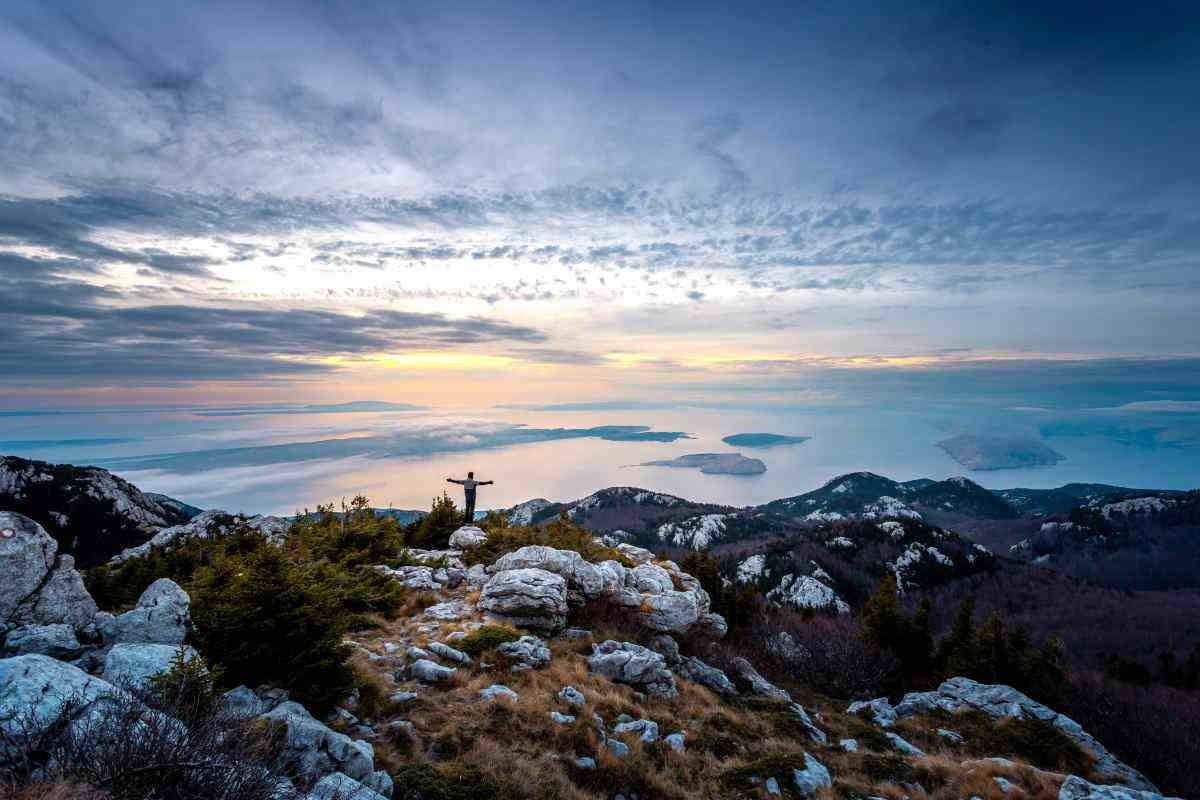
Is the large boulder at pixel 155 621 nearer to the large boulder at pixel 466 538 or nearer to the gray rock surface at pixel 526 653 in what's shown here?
the gray rock surface at pixel 526 653

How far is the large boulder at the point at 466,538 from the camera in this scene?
87.8 feet

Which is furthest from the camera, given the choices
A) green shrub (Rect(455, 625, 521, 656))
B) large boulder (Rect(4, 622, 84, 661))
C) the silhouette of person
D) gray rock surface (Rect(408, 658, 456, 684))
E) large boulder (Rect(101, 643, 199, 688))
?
the silhouette of person

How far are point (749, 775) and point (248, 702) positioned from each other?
34.2ft

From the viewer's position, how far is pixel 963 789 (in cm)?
1217

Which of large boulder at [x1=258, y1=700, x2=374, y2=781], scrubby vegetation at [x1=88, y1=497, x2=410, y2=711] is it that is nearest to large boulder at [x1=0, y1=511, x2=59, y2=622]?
scrubby vegetation at [x1=88, y1=497, x2=410, y2=711]

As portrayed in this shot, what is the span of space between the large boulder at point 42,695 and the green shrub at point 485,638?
9.57m

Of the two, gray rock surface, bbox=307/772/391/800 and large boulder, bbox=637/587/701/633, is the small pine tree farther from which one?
gray rock surface, bbox=307/772/391/800

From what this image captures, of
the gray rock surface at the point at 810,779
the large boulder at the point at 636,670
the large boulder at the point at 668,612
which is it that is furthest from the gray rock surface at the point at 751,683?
the gray rock surface at the point at 810,779

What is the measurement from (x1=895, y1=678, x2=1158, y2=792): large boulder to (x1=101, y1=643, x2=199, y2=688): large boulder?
85.0 feet

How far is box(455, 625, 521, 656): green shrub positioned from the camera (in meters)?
14.8

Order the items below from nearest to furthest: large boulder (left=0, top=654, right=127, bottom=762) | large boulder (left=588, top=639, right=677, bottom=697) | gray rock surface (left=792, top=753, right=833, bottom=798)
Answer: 1. large boulder (left=0, top=654, right=127, bottom=762)
2. gray rock surface (left=792, top=753, right=833, bottom=798)
3. large boulder (left=588, top=639, right=677, bottom=697)

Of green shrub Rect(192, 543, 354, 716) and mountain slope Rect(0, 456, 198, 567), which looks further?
mountain slope Rect(0, 456, 198, 567)

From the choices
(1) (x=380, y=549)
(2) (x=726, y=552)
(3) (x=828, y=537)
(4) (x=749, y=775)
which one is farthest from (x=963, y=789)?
(3) (x=828, y=537)

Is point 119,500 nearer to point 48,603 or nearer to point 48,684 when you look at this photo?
point 48,603
